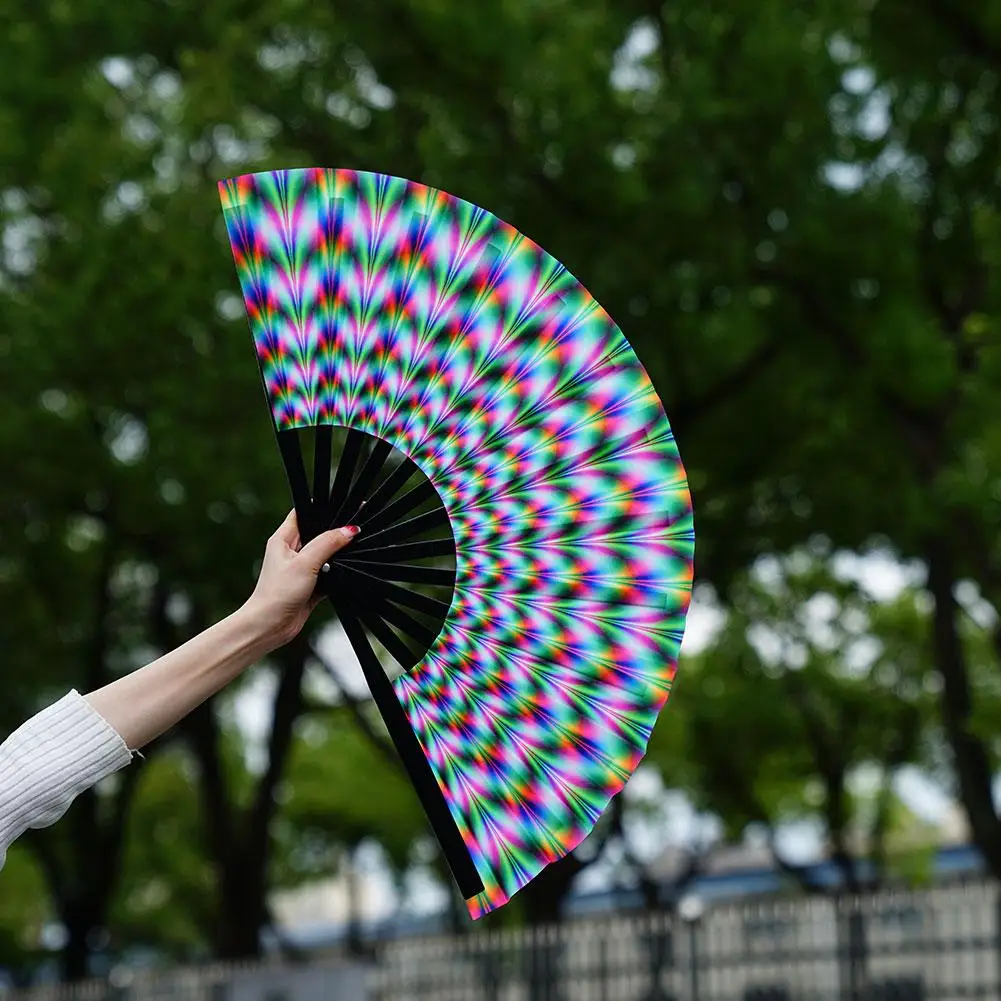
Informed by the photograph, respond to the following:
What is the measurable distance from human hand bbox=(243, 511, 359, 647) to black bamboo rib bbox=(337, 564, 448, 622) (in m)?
0.04

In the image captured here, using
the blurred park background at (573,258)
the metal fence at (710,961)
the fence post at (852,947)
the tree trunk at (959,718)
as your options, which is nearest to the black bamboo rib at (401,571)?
the blurred park background at (573,258)

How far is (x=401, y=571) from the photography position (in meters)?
2.24

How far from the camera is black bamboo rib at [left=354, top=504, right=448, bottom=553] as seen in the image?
2.24 meters

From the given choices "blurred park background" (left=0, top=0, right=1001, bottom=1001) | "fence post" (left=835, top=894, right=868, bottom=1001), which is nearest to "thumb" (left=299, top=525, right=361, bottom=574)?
"blurred park background" (left=0, top=0, right=1001, bottom=1001)

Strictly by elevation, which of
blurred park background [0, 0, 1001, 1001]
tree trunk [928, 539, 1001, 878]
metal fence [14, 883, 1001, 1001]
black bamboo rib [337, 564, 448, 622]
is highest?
blurred park background [0, 0, 1001, 1001]

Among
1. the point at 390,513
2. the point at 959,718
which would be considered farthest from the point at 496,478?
the point at 959,718

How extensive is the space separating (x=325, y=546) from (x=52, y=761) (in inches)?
17.4

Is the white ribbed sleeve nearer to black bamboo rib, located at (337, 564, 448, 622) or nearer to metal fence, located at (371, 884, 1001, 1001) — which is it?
black bamboo rib, located at (337, 564, 448, 622)

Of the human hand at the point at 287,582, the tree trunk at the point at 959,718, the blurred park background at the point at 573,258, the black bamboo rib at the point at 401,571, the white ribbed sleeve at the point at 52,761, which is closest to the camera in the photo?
the white ribbed sleeve at the point at 52,761

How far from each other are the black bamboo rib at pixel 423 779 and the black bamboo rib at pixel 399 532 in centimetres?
9

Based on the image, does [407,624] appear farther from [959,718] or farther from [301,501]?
[959,718]

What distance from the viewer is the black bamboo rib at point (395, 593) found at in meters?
2.21

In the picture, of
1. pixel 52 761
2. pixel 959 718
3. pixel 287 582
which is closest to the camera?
pixel 52 761

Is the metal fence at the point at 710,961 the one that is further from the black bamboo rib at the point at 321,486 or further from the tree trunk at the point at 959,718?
the black bamboo rib at the point at 321,486
